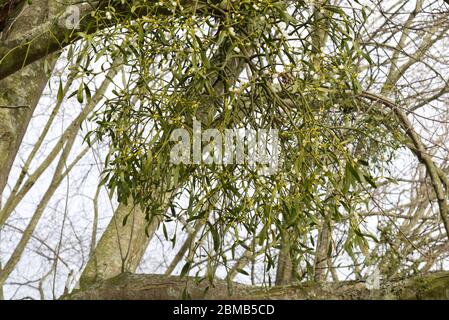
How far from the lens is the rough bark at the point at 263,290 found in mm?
1640

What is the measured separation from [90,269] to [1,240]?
7.14 ft

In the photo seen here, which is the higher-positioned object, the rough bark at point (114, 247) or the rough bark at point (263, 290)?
the rough bark at point (114, 247)

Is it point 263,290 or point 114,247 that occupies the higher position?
point 114,247

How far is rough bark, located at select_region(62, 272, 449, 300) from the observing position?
1.64 meters

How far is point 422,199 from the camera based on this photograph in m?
4.23

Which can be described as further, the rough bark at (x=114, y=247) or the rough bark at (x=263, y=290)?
the rough bark at (x=114, y=247)

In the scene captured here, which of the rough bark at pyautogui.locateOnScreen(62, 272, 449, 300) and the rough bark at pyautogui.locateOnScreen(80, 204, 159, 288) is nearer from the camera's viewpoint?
the rough bark at pyautogui.locateOnScreen(62, 272, 449, 300)

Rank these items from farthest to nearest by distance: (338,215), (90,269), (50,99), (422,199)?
1. (50,99)
2. (422,199)
3. (90,269)
4. (338,215)


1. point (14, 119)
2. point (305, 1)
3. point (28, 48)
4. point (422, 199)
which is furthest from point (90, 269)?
point (422, 199)

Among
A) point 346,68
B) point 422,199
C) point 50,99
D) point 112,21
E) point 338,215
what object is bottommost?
point 338,215

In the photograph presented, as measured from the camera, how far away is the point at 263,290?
1.77 m

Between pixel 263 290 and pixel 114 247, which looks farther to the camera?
pixel 114 247

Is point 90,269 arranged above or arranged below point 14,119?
below

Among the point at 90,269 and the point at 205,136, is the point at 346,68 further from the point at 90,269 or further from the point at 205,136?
the point at 90,269
